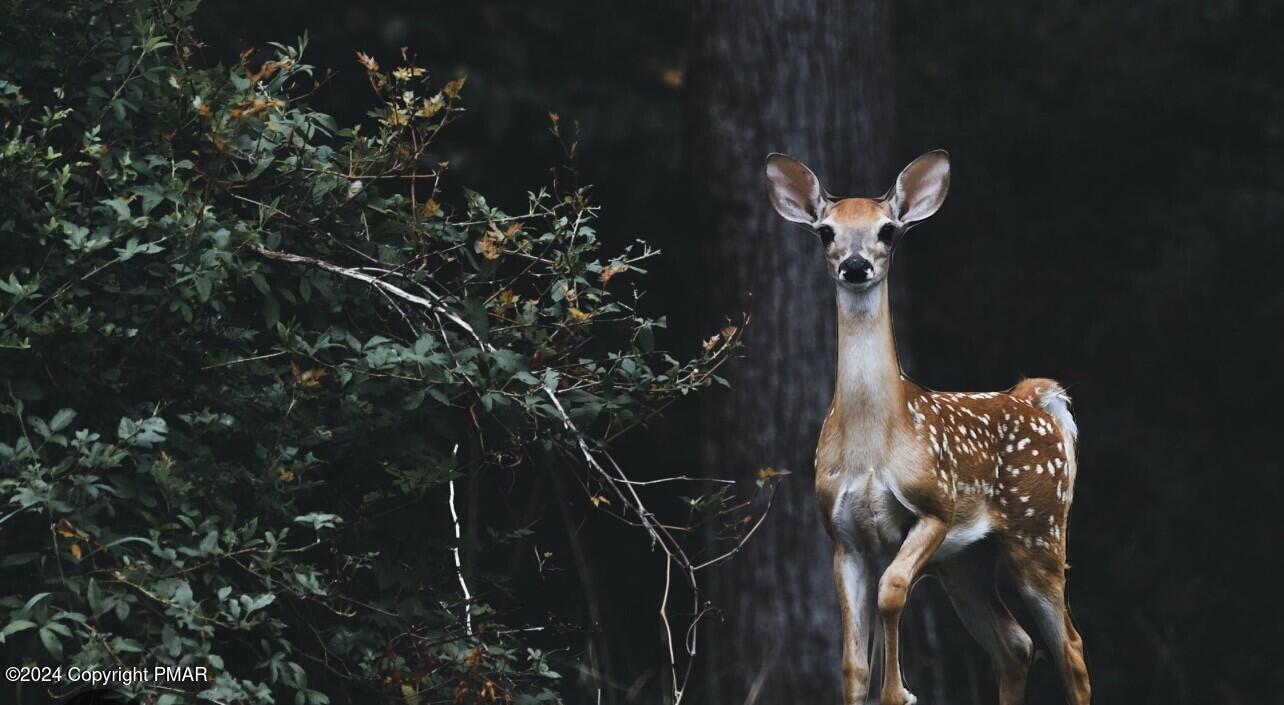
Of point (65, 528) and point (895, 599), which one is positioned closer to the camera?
point (895, 599)

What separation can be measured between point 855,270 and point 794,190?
35 centimetres

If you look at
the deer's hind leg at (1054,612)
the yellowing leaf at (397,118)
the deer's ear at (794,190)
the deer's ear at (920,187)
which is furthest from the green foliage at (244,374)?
the deer's hind leg at (1054,612)

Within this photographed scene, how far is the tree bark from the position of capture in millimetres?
6129

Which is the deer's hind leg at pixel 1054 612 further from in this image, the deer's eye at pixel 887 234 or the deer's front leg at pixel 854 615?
the deer's eye at pixel 887 234

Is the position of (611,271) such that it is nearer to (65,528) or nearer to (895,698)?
(895,698)

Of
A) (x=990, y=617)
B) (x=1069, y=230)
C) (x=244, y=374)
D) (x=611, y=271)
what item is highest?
(x=611, y=271)

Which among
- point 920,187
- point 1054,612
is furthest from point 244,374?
Result: point 1054,612

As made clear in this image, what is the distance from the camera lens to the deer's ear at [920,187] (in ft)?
14.5

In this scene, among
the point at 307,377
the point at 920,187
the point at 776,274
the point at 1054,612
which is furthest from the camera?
the point at 776,274

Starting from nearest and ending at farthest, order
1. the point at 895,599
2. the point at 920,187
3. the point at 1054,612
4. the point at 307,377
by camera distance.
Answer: the point at 895,599, the point at 920,187, the point at 307,377, the point at 1054,612

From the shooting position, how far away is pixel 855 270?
4211 millimetres

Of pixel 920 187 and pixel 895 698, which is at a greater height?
pixel 920 187

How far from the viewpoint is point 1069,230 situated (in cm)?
948

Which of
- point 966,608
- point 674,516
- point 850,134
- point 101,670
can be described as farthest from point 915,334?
point 101,670
